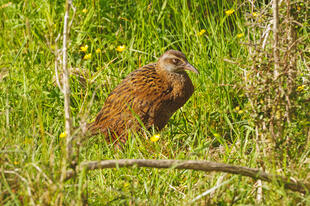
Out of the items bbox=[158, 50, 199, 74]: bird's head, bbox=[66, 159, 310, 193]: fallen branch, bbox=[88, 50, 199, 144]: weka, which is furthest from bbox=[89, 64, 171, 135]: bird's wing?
bbox=[66, 159, 310, 193]: fallen branch

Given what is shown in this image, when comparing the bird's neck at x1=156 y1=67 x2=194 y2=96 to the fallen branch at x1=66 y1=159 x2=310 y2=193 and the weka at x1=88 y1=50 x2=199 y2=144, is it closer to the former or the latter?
the weka at x1=88 y1=50 x2=199 y2=144

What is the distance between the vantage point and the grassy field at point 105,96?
2889mm

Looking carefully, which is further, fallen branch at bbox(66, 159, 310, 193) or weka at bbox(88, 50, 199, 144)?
weka at bbox(88, 50, 199, 144)

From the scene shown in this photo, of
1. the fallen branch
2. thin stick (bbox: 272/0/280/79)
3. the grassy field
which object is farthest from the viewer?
thin stick (bbox: 272/0/280/79)

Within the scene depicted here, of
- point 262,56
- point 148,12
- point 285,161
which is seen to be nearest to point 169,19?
point 148,12

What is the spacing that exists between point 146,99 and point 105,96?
71 cm

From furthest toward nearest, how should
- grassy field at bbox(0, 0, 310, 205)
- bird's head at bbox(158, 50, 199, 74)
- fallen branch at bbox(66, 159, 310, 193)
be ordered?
bird's head at bbox(158, 50, 199, 74)
grassy field at bbox(0, 0, 310, 205)
fallen branch at bbox(66, 159, 310, 193)

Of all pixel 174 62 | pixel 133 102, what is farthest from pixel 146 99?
pixel 174 62

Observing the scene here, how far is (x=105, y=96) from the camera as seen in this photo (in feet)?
16.4

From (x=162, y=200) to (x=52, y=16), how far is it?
2912mm

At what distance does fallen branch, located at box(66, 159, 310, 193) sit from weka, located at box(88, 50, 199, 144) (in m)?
1.52

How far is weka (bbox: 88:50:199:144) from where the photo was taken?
4406 millimetres

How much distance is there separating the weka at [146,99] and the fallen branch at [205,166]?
59.9 inches

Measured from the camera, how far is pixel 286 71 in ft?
10.2
